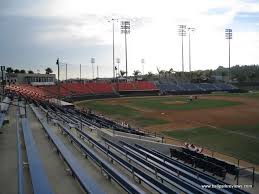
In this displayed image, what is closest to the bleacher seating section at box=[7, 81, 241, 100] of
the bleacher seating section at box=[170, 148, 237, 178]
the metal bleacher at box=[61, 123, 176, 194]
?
the bleacher seating section at box=[170, 148, 237, 178]

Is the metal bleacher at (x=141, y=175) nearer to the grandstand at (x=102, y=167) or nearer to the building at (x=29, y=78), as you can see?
the grandstand at (x=102, y=167)

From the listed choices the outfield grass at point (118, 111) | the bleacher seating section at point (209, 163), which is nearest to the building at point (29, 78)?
the outfield grass at point (118, 111)

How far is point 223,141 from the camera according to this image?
21.5 m

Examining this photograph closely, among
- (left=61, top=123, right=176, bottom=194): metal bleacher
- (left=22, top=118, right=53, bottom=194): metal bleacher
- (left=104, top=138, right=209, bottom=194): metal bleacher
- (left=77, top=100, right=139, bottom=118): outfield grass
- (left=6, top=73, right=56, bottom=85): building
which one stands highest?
(left=6, top=73, right=56, bottom=85): building

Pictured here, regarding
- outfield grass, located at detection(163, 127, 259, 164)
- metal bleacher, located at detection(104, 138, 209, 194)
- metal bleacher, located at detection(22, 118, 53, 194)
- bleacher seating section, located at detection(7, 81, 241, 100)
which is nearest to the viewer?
metal bleacher, located at detection(22, 118, 53, 194)

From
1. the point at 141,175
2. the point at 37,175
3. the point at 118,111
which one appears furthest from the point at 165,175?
the point at 118,111

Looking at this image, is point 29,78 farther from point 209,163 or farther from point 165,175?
point 165,175

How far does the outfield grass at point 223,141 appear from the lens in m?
18.0

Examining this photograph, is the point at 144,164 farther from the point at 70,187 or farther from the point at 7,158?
the point at 7,158

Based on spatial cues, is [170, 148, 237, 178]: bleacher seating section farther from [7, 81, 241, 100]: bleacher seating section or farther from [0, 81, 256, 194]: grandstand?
[7, 81, 241, 100]: bleacher seating section

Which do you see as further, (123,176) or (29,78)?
(29,78)

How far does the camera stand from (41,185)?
7703 millimetres

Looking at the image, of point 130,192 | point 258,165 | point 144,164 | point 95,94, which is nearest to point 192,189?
point 130,192

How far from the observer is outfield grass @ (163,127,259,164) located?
1803cm
